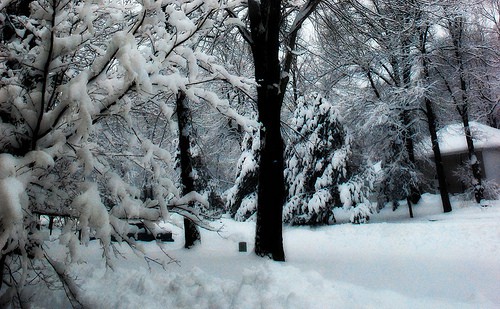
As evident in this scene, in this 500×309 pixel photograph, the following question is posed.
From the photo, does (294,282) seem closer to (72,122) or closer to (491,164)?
(72,122)

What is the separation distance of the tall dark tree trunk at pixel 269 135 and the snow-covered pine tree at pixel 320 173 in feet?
30.5

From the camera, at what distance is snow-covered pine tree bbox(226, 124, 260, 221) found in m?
17.2

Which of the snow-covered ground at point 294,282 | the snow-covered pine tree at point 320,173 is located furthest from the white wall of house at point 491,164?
the snow-covered ground at point 294,282

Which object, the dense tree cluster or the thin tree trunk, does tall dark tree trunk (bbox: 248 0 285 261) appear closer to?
the dense tree cluster

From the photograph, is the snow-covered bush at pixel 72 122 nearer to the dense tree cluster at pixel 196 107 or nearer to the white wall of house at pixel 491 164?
the dense tree cluster at pixel 196 107

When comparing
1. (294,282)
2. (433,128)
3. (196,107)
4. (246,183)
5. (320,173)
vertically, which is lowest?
(294,282)

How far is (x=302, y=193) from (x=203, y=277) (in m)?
12.1

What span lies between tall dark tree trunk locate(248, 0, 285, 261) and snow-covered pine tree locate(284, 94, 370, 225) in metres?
9.29

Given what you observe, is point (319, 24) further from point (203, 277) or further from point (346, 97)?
point (346, 97)

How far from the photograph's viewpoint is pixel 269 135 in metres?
7.00

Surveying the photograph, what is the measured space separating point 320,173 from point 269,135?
10193 mm

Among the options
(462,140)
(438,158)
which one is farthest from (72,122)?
(462,140)

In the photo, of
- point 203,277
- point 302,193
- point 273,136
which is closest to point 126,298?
point 203,277

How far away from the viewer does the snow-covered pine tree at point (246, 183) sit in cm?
1719
